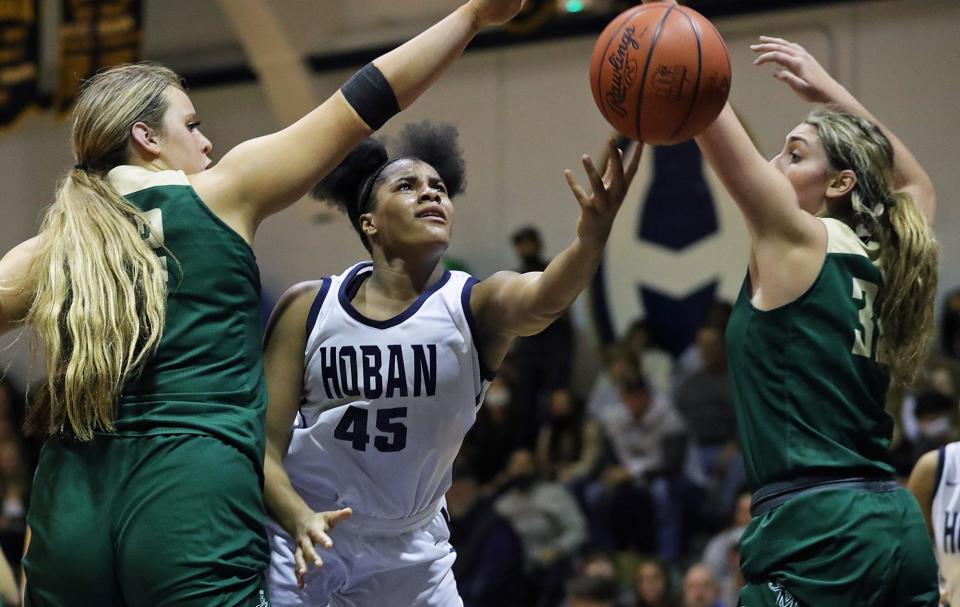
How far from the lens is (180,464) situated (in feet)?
9.68

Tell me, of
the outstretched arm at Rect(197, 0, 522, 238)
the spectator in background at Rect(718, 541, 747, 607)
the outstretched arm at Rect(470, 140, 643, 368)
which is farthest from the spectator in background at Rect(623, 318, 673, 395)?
the outstretched arm at Rect(197, 0, 522, 238)

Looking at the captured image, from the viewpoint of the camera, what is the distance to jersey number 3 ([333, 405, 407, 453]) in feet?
12.9

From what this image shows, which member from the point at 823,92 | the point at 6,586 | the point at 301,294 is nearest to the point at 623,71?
the point at 823,92

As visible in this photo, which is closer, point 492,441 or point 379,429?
point 379,429

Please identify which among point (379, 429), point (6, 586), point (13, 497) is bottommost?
point (13, 497)

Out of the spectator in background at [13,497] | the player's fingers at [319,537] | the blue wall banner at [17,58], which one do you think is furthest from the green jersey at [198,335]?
the blue wall banner at [17,58]

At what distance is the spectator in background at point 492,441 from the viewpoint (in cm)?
988

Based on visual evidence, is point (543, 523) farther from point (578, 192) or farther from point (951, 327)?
point (578, 192)

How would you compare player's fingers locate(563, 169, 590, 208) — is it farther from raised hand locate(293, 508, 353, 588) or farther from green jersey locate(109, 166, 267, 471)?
raised hand locate(293, 508, 353, 588)

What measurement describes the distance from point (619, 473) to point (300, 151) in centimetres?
625

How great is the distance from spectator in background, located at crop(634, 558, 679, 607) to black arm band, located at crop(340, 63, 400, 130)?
5.34 m

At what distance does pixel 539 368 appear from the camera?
410 inches

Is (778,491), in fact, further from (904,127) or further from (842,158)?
(904,127)

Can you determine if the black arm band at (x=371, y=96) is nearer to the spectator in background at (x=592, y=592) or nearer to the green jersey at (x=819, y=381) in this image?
the green jersey at (x=819, y=381)
